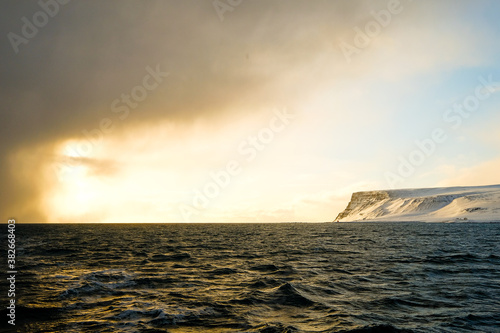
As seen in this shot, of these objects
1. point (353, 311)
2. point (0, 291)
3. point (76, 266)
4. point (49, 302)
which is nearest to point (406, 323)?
point (353, 311)

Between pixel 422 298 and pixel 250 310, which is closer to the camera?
pixel 250 310

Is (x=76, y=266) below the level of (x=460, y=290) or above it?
above

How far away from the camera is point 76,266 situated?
28.8 meters

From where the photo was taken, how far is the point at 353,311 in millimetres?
15047

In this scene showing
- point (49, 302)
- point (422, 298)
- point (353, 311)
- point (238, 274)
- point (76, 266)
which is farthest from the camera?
point (76, 266)

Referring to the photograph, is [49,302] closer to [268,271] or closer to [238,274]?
[238,274]

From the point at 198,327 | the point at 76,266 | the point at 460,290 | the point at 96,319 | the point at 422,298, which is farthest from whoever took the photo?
the point at 76,266

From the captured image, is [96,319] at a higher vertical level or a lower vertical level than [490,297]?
higher

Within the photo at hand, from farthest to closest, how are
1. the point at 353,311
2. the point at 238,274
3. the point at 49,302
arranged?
the point at 238,274 < the point at 49,302 < the point at 353,311

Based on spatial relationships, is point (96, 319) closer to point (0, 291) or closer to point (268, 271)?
point (0, 291)

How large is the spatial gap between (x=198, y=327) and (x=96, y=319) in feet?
15.8

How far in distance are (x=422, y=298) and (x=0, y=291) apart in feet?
80.7

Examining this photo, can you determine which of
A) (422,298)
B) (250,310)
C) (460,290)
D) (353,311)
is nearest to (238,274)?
(250,310)

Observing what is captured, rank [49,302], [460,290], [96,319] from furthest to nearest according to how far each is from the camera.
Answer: [460,290] → [49,302] → [96,319]
